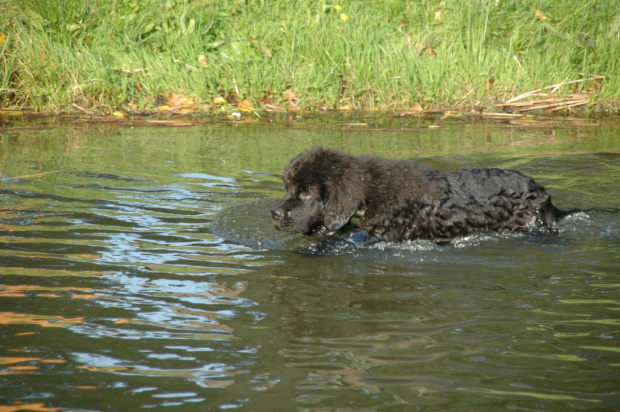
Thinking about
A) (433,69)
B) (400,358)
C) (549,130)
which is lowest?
(400,358)

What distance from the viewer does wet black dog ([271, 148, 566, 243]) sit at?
625 centimetres

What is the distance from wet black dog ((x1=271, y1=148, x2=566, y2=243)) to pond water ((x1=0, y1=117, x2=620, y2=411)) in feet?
0.67

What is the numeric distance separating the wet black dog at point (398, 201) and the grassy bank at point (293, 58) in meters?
6.62

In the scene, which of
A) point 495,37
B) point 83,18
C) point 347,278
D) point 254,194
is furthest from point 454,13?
point 347,278

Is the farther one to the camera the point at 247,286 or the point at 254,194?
the point at 254,194

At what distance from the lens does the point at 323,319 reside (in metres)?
4.31

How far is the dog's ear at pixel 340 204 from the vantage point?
6168 mm

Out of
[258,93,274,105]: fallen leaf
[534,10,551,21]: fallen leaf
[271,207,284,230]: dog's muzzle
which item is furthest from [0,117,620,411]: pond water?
[534,10,551,21]: fallen leaf

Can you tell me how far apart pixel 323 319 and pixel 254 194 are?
3.73 meters

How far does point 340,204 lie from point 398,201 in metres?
0.53

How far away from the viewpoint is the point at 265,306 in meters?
4.57

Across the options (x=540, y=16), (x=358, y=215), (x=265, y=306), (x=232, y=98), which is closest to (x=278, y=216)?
(x=358, y=215)

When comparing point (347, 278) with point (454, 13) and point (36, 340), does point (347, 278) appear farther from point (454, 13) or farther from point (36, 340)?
point (454, 13)

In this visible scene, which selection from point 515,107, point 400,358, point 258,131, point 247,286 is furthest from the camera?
point 515,107
